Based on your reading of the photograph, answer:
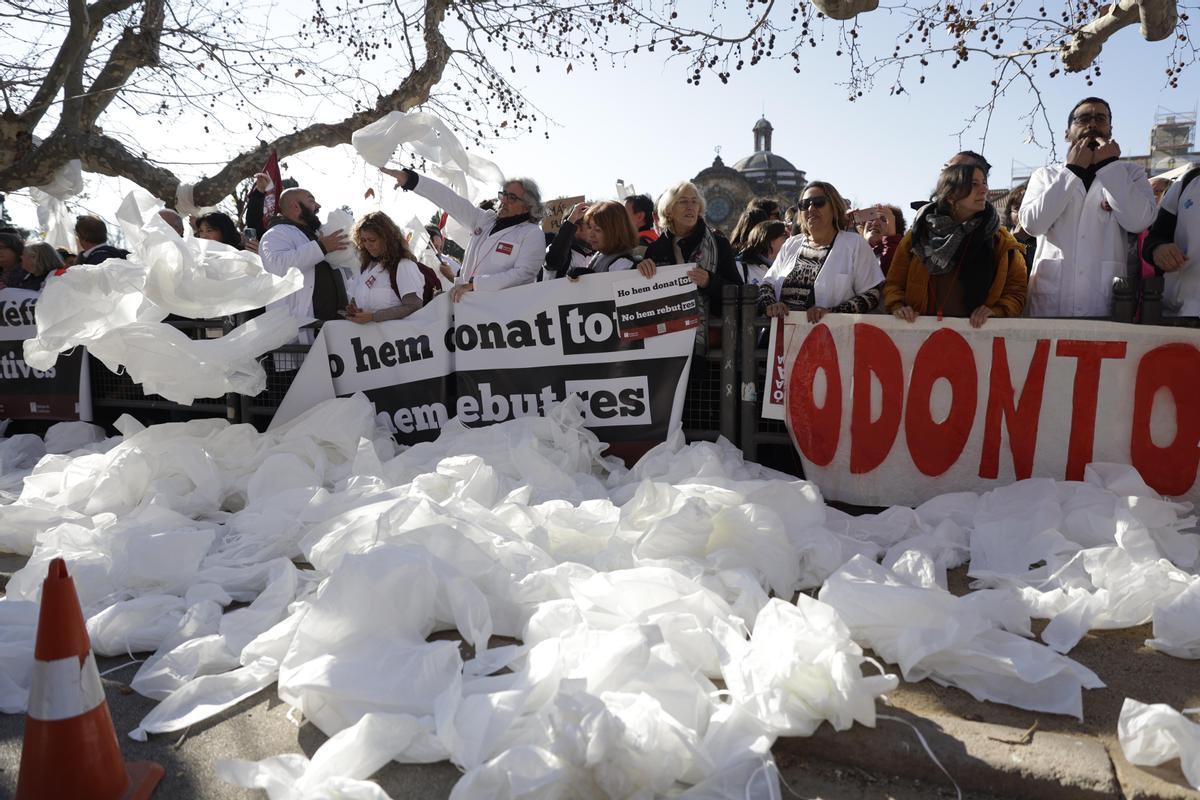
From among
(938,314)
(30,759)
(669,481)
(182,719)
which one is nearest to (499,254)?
(669,481)

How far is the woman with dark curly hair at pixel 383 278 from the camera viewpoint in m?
6.18

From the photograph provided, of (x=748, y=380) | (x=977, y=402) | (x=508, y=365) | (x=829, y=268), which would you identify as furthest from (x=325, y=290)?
(x=977, y=402)

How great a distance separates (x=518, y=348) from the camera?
5.82 metres

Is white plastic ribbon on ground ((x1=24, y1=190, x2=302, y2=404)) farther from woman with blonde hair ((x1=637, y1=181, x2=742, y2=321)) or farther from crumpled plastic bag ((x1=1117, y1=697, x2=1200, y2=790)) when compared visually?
crumpled plastic bag ((x1=1117, y1=697, x2=1200, y2=790))

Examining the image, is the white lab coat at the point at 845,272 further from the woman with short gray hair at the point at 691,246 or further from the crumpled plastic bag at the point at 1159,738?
the crumpled plastic bag at the point at 1159,738

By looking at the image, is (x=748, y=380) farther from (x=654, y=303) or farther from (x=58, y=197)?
(x=58, y=197)

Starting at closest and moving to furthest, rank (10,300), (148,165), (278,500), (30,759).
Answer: (30,759), (278,500), (10,300), (148,165)

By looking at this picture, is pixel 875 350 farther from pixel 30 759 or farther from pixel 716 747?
pixel 30 759

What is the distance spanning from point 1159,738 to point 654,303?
12.0 ft

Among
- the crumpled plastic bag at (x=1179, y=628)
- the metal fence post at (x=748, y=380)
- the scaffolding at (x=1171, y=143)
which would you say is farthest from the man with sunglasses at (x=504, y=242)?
the scaffolding at (x=1171, y=143)

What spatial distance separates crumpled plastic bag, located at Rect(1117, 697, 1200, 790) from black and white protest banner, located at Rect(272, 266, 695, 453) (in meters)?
3.28

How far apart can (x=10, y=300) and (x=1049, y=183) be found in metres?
8.17

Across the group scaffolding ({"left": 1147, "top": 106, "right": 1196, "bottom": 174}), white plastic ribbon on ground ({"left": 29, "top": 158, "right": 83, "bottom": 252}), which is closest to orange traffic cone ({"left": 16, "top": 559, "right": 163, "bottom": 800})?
white plastic ribbon on ground ({"left": 29, "top": 158, "right": 83, "bottom": 252})

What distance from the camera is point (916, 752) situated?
2402mm
